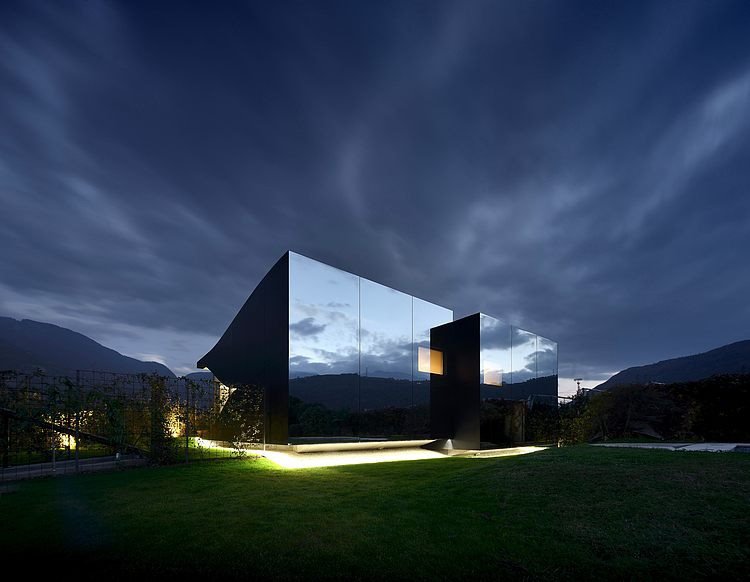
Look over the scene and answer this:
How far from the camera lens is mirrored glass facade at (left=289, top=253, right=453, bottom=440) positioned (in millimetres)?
13500

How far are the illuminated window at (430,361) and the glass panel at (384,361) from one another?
24.7 inches

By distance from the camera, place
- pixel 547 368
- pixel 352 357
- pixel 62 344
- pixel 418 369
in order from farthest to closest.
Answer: pixel 62 344 → pixel 547 368 → pixel 418 369 → pixel 352 357

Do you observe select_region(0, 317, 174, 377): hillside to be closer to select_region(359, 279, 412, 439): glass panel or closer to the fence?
select_region(359, 279, 412, 439): glass panel

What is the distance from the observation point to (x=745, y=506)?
511 cm

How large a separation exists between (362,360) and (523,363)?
8.22 metres

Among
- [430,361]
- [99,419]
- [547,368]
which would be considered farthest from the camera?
[547,368]

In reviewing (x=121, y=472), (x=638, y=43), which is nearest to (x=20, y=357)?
(x=121, y=472)

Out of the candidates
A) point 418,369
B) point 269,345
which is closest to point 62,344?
point 269,345

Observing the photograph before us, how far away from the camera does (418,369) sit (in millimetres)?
17156

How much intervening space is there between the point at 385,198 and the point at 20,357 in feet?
179

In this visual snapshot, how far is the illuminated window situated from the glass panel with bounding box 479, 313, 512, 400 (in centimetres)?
189

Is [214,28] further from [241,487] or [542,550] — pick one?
[542,550]

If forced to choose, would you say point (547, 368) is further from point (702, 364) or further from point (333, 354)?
point (702, 364)

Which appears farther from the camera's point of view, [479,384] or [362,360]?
[479,384]
